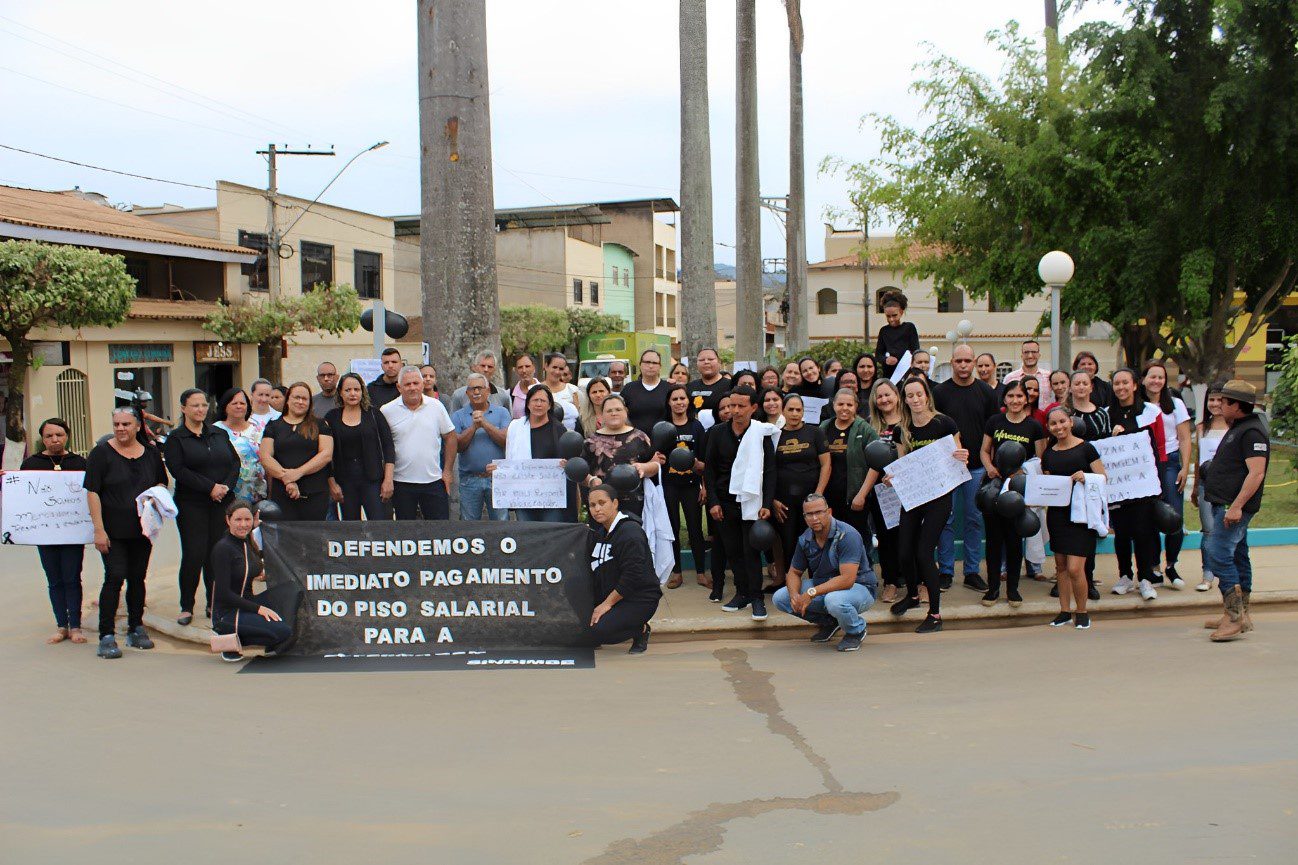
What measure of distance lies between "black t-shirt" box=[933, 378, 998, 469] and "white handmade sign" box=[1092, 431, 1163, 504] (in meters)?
0.96

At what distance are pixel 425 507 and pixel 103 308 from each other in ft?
58.5

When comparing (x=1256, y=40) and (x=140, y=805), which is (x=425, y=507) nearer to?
(x=140, y=805)

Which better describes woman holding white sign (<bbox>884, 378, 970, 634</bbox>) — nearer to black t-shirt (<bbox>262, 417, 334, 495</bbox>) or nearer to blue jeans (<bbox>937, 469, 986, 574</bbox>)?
blue jeans (<bbox>937, 469, 986, 574</bbox>)

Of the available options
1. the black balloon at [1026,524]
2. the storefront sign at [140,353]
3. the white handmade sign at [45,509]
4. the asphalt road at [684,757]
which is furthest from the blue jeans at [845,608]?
the storefront sign at [140,353]

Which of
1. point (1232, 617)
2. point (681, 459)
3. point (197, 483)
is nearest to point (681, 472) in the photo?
point (681, 459)

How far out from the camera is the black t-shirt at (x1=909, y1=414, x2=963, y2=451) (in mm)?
8562

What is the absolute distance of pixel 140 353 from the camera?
3103cm

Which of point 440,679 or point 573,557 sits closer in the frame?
point 440,679

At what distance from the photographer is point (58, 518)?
320 inches

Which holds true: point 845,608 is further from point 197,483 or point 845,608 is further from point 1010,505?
point 197,483

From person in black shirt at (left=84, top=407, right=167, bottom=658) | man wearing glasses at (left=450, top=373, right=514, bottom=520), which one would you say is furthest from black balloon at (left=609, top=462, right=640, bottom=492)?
person in black shirt at (left=84, top=407, right=167, bottom=658)

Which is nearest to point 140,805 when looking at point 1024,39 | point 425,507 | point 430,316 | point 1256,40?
point 425,507

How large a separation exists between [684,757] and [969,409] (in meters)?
4.87

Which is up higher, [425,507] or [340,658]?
[425,507]
